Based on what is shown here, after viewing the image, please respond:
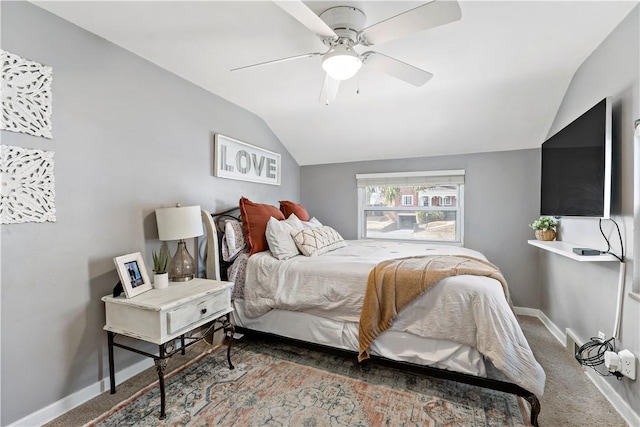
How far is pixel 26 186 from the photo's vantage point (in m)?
1.61

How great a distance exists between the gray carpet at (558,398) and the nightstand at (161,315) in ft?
0.44

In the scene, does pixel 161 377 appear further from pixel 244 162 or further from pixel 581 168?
pixel 581 168

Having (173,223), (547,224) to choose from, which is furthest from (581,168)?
(173,223)

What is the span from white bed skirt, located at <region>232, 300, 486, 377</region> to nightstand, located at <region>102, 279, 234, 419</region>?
1.53ft

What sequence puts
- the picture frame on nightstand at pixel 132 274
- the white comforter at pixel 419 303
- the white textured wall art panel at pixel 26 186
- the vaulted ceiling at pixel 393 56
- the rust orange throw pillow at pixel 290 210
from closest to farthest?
1. the white textured wall art panel at pixel 26 186
2. the white comforter at pixel 419 303
3. the vaulted ceiling at pixel 393 56
4. the picture frame on nightstand at pixel 132 274
5. the rust orange throw pillow at pixel 290 210

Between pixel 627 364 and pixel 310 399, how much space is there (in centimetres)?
181

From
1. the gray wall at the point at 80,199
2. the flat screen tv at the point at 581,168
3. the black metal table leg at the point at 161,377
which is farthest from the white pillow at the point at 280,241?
the flat screen tv at the point at 581,168

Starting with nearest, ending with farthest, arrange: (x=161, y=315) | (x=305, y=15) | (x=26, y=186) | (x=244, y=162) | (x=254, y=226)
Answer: (x=305, y=15) → (x=26, y=186) → (x=161, y=315) → (x=254, y=226) → (x=244, y=162)

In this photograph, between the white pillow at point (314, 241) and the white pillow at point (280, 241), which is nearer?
the white pillow at point (280, 241)

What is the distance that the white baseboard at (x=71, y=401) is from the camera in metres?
1.62

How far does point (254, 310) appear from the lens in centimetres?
246

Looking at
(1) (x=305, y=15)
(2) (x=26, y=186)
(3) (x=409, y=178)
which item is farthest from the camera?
(3) (x=409, y=178)

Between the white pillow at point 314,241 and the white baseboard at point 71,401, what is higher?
the white pillow at point 314,241

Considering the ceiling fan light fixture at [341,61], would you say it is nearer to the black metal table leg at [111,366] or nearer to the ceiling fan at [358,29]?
the ceiling fan at [358,29]
